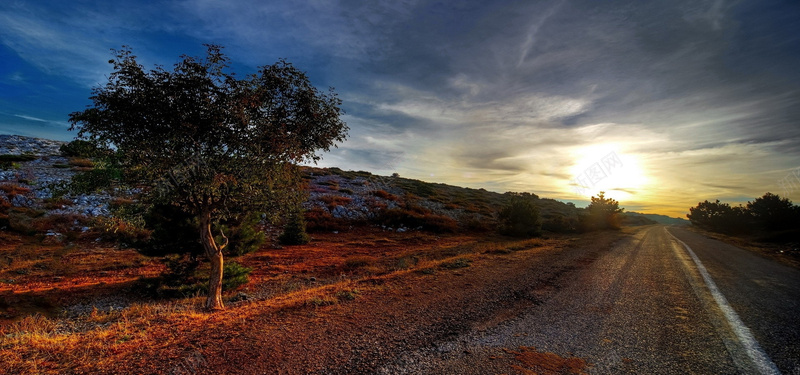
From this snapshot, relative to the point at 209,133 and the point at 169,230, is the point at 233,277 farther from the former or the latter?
the point at 209,133

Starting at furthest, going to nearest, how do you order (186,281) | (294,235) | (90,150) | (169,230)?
(294,235) < (186,281) < (169,230) < (90,150)

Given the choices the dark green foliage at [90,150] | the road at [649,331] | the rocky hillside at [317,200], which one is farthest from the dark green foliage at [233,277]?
the rocky hillside at [317,200]

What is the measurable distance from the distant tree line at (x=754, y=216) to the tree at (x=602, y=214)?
59.5 ft

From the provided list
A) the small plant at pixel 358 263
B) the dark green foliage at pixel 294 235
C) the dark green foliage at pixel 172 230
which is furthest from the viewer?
the dark green foliage at pixel 294 235

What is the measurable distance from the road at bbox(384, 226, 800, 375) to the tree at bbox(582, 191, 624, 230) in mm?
45638

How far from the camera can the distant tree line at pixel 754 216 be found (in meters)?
40.9

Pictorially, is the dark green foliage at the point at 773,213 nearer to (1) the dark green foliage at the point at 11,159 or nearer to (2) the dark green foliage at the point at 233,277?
(2) the dark green foliage at the point at 233,277

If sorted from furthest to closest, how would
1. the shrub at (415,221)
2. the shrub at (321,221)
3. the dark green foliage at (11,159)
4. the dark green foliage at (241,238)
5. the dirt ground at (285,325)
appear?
the shrub at (415,221)
the shrub at (321,221)
the dark green foliage at (11,159)
the dark green foliage at (241,238)
the dirt ground at (285,325)

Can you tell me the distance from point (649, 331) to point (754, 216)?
7448 cm

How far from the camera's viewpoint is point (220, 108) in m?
8.02

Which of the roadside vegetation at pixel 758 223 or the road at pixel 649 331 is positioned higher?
the roadside vegetation at pixel 758 223

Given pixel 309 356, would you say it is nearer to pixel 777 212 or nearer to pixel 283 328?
pixel 283 328

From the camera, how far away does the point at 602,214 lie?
→ 52562mm

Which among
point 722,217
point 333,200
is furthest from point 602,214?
point 333,200
